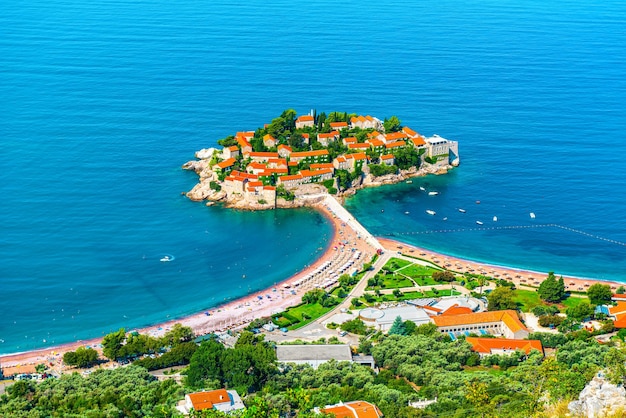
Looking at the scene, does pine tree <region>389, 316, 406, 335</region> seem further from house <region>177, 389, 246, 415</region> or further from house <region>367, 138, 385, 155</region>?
house <region>367, 138, 385, 155</region>

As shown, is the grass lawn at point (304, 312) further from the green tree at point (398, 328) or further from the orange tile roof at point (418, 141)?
the orange tile roof at point (418, 141)

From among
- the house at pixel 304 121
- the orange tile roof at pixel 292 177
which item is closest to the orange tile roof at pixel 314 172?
the orange tile roof at pixel 292 177

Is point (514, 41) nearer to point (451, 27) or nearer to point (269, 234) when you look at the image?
point (451, 27)

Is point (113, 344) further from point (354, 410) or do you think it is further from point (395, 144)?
point (395, 144)

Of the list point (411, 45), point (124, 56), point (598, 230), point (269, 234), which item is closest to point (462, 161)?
point (598, 230)

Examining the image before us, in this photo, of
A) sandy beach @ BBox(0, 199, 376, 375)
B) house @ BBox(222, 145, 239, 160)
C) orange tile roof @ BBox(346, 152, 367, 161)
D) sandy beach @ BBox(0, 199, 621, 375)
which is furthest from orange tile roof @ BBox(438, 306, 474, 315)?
house @ BBox(222, 145, 239, 160)

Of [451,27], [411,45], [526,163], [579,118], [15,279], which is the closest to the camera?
[15,279]
